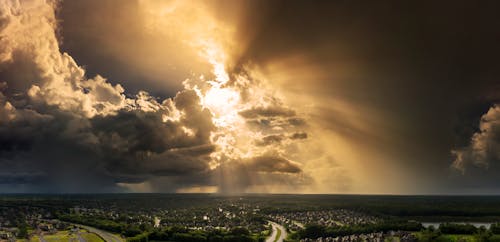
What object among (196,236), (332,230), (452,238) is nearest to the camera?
(452,238)

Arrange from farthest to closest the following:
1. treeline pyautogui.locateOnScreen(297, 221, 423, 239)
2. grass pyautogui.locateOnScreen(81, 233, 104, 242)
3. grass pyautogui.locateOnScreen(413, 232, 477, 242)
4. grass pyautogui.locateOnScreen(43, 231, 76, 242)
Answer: treeline pyautogui.locateOnScreen(297, 221, 423, 239), grass pyautogui.locateOnScreen(43, 231, 76, 242), grass pyautogui.locateOnScreen(81, 233, 104, 242), grass pyautogui.locateOnScreen(413, 232, 477, 242)

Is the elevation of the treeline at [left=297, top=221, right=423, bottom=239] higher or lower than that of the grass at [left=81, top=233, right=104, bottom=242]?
higher

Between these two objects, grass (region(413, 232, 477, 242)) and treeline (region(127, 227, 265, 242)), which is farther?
treeline (region(127, 227, 265, 242))

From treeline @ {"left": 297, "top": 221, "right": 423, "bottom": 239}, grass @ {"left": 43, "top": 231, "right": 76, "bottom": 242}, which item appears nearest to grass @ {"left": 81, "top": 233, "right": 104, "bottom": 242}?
grass @ {"left": 43, "top": 231, "right": 76, "bottom": 242}

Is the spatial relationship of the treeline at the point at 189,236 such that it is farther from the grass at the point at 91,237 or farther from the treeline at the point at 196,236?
the grass at the point at 91,237

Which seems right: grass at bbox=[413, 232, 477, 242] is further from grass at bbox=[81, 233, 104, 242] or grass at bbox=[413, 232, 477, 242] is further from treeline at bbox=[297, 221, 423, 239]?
grass at bbox=[81, 233, 104, 242]

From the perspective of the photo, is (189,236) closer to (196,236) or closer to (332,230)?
(196,236)

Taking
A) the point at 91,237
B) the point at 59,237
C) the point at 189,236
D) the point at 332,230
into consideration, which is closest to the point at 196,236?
the point at 189,236

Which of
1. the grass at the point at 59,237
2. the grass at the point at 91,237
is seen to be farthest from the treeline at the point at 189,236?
the grass at the point at 59,237
